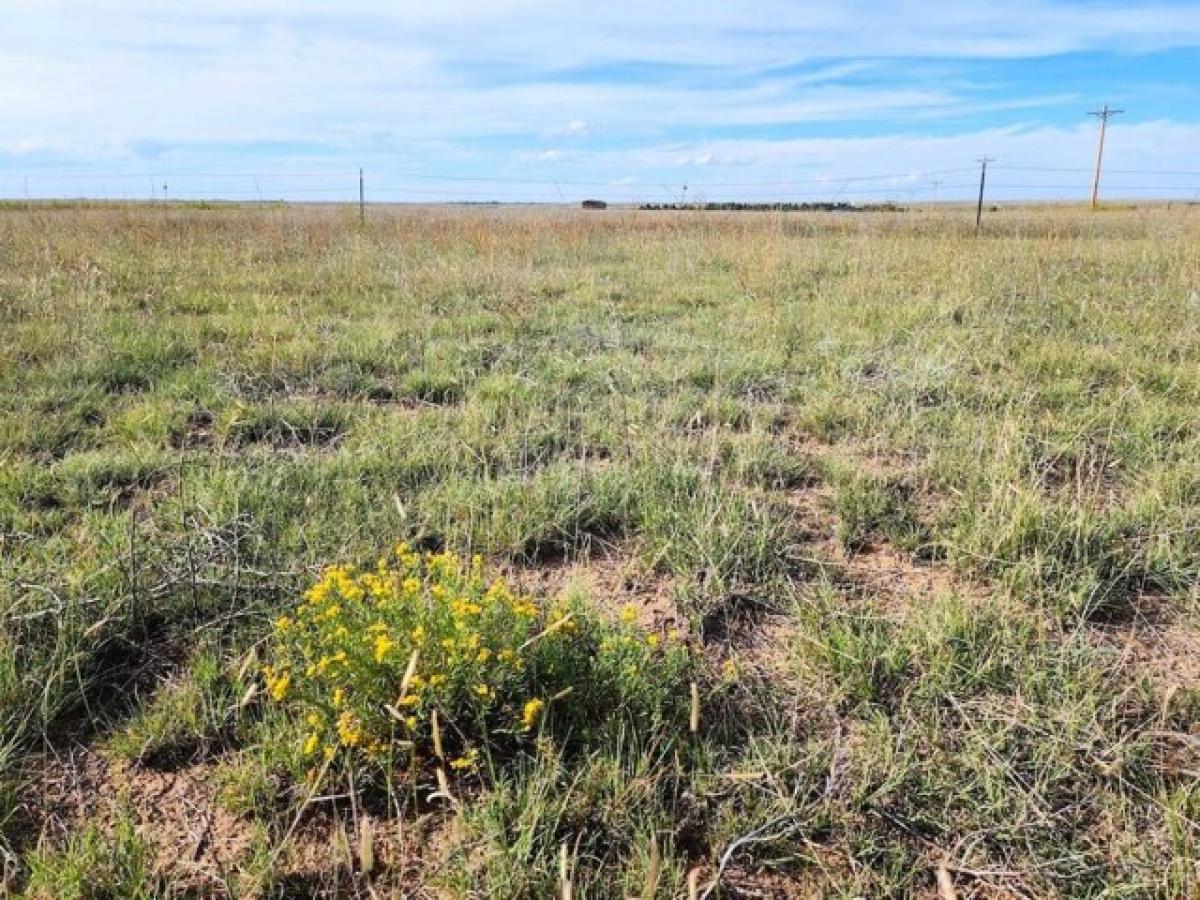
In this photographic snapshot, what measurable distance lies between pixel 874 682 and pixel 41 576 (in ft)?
8.71

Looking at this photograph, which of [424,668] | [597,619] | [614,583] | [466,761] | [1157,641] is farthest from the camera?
[614,583]

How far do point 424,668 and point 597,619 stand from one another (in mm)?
628

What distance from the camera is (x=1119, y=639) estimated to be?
264 cm

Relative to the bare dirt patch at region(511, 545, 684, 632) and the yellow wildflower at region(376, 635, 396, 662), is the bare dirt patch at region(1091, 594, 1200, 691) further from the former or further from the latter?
the yellow wildflower at region(376, 635, 396, 662)

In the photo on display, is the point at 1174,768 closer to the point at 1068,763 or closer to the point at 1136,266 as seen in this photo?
the point at 1068,763

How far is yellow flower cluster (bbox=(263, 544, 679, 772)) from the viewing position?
2.01 meters

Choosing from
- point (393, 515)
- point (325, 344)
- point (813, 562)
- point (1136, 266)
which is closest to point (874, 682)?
point (813, 562)

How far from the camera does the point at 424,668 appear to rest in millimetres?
2053

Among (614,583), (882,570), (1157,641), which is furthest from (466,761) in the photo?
(1157,641)

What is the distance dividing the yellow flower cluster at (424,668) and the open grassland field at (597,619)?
14mm

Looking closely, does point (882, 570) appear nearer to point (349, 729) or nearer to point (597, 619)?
point (597, 619)

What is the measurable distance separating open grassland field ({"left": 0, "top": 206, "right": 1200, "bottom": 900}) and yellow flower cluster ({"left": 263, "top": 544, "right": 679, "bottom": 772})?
14mm

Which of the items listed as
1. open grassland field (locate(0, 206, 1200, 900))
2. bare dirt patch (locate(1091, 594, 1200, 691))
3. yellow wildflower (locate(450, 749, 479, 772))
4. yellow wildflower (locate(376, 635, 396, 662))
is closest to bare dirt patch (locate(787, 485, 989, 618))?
open grassland field (locate(0, 206, 1200, 900))

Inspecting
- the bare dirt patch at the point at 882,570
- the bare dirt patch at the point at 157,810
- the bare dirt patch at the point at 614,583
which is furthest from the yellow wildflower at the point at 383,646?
the bare dirt patch at the point at 882,570
